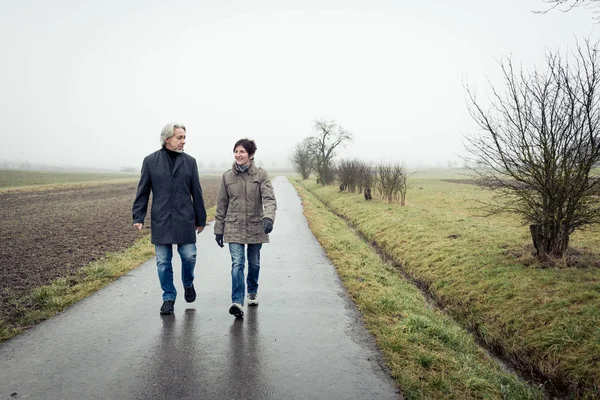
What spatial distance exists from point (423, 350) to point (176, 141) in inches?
156

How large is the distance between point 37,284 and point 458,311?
24.1ft

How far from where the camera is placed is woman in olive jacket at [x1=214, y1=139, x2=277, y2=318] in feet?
16.0

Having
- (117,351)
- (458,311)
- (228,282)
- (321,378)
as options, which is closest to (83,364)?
(117,351)

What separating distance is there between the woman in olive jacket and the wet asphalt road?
0.67m

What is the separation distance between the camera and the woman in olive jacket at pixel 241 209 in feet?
16.0

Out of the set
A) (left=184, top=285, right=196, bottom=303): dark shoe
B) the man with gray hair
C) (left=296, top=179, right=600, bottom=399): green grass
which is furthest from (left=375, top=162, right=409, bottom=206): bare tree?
the man with gray hair

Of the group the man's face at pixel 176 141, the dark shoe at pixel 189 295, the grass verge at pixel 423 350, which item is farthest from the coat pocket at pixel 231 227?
the grass verge at pixel 423 350

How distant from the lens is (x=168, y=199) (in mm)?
4859

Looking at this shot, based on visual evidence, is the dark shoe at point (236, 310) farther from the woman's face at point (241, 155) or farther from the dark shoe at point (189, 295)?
the woman's face at point (241, 155)

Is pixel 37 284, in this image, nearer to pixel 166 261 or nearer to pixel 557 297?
pixel 166 261

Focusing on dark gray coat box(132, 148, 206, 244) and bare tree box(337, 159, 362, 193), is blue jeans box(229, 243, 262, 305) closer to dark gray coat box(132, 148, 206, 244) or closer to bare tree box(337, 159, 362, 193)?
dark gray coat box(132, 148, 206, 244)

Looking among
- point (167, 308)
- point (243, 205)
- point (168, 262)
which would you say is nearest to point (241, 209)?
point (243, 205)

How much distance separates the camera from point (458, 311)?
6.41m

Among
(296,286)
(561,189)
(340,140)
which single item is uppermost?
(340,140)
